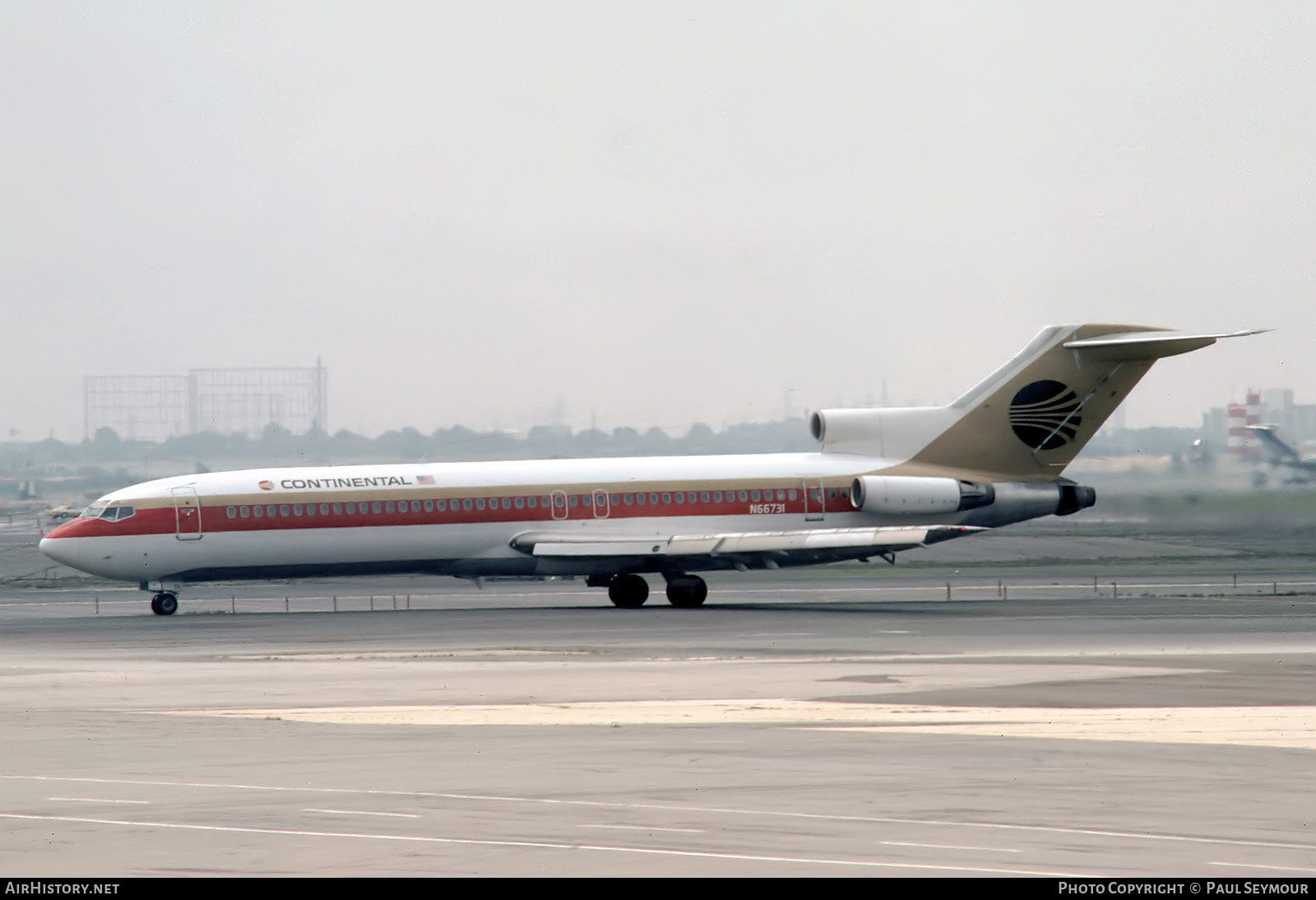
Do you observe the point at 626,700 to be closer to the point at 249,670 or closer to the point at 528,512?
the point at 249,670

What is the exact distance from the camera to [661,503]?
145ft

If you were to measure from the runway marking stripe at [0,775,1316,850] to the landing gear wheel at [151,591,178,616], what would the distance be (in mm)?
29275

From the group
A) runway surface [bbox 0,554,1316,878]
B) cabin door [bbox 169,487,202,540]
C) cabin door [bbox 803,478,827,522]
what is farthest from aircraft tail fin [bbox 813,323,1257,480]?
cabin door [bbox 169,487,202,540]

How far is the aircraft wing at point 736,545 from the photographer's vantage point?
137ft

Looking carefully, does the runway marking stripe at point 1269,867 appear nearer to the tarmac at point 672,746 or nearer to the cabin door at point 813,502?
the tarmac at point 672,746

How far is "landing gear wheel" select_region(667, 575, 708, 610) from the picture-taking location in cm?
4344

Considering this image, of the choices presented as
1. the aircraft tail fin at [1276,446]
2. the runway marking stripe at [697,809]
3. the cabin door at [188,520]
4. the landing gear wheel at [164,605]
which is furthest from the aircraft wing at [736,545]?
the runway marking stripe at [697,809]

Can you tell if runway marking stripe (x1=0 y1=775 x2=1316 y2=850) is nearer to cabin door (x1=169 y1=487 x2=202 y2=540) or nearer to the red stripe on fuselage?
the red stripe on fuselage

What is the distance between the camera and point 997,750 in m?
15.3

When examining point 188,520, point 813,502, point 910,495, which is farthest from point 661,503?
point 188,520

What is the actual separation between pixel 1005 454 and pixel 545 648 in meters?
21.0

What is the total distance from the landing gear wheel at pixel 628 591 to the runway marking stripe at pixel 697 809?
3029 centimetres
